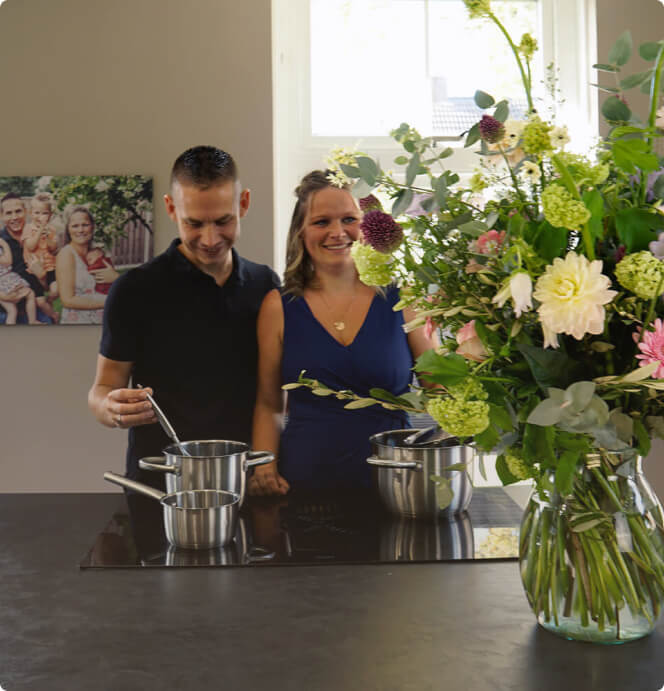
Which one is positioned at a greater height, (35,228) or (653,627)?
(35,228)

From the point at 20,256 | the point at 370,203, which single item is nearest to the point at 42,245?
the point at 20,256

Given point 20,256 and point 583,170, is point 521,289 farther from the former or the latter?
point 20,256

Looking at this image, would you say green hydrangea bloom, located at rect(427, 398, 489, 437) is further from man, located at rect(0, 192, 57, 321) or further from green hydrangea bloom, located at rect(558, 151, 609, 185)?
man, located at rect(0, 192, 57, 321)

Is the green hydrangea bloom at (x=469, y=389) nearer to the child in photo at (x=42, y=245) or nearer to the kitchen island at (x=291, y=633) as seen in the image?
the kitchen island at (x=291, y=633)

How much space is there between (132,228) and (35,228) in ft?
1.31

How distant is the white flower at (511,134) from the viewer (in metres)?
0.87

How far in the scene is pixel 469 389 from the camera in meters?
0.83

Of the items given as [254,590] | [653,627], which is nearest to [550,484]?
[653,627]

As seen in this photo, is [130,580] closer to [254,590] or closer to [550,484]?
[254,590]

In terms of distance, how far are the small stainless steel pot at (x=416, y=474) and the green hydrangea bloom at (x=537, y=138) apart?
64 centimetres

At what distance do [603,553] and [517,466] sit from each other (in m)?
0.13

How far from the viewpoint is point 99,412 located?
200cm

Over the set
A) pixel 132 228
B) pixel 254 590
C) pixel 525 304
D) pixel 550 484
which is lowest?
pixel 254 590

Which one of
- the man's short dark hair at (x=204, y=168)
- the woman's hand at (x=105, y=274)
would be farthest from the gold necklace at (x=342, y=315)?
the woman's hand at (x=105, y=274)
